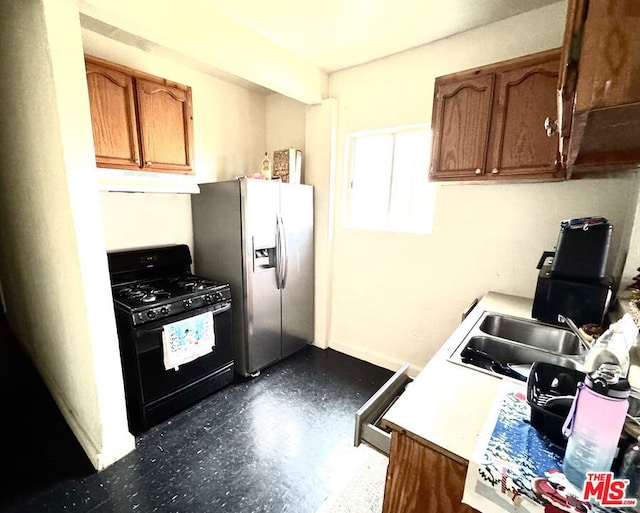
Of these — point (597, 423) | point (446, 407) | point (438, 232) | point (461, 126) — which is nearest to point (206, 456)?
point (446, 407)

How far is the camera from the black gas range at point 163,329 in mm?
1848

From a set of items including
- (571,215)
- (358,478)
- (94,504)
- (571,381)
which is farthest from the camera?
(571,215)

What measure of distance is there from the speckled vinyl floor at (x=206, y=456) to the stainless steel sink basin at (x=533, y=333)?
116 centimetres

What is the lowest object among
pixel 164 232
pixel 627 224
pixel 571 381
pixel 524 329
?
pixel 524 329

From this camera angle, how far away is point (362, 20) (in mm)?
1884

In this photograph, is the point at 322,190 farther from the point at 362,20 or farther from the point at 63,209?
the point at 63,209

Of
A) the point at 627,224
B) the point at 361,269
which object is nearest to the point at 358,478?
the point at 361,269

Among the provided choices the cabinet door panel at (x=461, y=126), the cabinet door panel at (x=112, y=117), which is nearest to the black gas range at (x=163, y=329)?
the cabinet door panel at (x=112, y=117)

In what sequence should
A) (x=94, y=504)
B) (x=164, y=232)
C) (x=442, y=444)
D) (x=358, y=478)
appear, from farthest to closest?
(x=164, y=232)
(x=358, y=478)
(x=94, y=504)
(x=442, y=444)

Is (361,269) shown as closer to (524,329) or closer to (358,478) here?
(524,329)

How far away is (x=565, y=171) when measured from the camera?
1503 millimetres

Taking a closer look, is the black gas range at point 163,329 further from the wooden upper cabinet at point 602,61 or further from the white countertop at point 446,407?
the wooden upper cabinet at point 602,61

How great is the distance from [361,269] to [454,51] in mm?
1822

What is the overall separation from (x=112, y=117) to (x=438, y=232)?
2465mm
